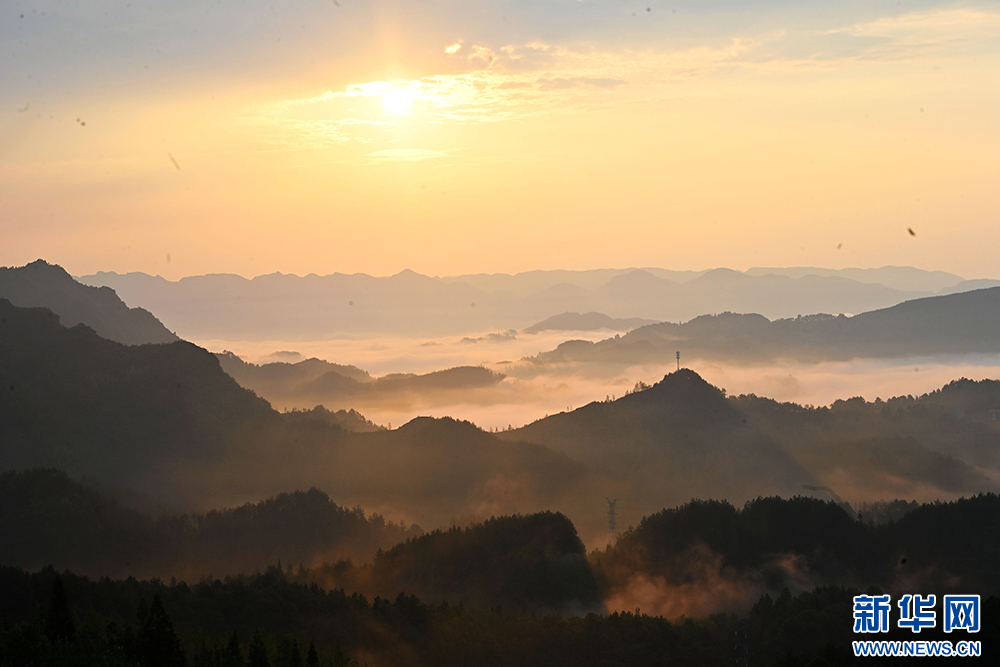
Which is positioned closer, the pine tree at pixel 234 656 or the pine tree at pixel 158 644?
the pine tree at pixel 158 644

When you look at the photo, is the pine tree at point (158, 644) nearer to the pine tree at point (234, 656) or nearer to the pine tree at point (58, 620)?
the pine tree at point (58, 620)

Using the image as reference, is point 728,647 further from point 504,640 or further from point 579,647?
point 504,640

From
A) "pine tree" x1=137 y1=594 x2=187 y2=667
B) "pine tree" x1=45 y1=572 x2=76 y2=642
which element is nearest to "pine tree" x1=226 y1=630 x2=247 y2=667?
"pine tree" x1=137 y1=594 x2=187 y2=667

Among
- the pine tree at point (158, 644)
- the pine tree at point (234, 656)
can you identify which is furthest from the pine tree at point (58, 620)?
the pine tree at point (234, 656)

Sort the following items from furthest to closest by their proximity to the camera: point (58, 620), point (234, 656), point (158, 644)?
point (234, 656) < point (58, 620) < point (158, 644)

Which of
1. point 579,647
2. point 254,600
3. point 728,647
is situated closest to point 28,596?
point 254,600

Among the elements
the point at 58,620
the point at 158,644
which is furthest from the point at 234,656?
the point at 158,644

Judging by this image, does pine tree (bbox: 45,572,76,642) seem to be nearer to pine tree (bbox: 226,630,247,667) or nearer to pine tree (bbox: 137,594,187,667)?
pine tree (bbox: 137,594,187,667)

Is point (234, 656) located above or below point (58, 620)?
below

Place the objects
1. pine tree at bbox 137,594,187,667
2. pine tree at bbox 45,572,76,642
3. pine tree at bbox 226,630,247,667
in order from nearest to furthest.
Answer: pine tree at bbox 137,594,187,667, pine tree at bbox 45,572,76,642, pine tree at bbox 226,630,247,667

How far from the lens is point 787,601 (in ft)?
577

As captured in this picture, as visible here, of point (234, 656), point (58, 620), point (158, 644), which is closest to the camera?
point (158, 644)

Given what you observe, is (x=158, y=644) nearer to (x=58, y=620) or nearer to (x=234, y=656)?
(x=58, y=620)

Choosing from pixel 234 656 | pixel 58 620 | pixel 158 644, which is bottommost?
pixel 234 656
